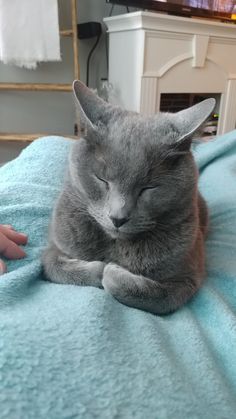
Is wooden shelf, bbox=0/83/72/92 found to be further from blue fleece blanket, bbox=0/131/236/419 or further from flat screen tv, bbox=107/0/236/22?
blue fleece blanket, bbox=0/131/236/419

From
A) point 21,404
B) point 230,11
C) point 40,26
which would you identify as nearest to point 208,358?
point 21,404

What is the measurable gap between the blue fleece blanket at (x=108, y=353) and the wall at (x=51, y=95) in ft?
6.07

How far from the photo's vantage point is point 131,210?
1.97 feet

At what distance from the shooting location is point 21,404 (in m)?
0.38

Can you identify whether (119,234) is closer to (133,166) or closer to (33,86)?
(133,166)

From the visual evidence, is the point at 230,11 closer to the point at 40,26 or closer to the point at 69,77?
the point at 69,77

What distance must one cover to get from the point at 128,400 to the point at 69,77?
2415mm

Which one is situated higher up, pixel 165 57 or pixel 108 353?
pixel 165 57

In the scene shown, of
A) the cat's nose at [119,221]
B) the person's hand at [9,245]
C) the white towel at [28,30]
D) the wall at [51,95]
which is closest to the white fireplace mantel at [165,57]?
the wall at [51,95]

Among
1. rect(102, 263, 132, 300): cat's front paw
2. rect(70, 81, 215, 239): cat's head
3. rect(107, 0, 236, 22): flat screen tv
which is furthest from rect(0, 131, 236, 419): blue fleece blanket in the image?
rect(107, 0, 236, 22): flat screen tv

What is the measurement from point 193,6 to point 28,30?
1005mm

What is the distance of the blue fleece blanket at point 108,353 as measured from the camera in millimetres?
404

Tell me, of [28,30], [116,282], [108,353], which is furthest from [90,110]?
[28,30]

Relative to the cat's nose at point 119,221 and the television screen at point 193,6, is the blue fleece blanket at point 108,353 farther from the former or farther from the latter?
the television screen at point 193,6
